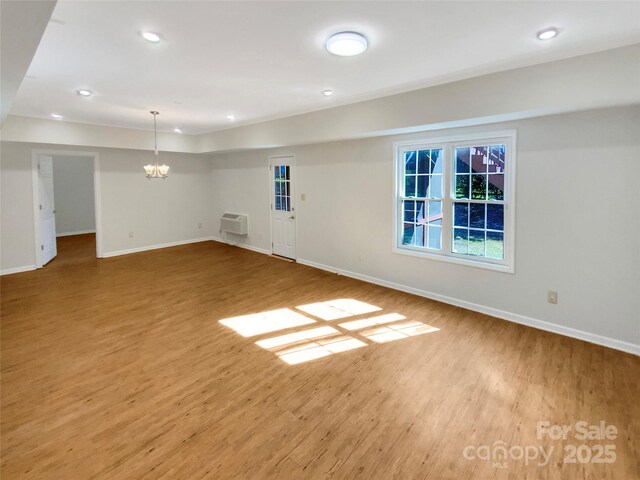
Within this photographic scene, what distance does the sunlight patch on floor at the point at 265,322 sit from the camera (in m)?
3.75

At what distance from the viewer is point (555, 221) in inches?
140

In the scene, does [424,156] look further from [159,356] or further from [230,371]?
[159,356]

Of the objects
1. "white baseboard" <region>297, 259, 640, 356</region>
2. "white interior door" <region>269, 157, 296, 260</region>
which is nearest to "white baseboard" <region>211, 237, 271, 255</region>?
"white interior door" <region>269, 157, 296, 260</region>

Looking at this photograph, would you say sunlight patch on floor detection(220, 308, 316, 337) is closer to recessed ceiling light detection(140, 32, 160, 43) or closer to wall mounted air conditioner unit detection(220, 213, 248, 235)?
recessed ceiling light detection(140, 32, 160, 43)

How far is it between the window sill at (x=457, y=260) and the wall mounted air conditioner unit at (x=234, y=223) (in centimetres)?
410

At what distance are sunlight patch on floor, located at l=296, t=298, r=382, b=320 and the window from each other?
1.10 metres

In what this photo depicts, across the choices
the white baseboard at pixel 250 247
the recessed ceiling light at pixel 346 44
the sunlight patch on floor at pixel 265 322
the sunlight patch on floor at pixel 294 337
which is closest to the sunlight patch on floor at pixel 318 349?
the sunlight patch on floor at pixel 294 337

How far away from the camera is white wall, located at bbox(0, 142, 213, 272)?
591 cm

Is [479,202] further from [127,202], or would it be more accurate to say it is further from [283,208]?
[127,202]

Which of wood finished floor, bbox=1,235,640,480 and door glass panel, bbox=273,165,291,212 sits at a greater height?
door glass panel, bbox=273,165,291,212

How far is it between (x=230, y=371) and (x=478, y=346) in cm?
240

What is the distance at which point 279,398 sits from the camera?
258 cm

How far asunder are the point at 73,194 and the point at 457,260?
1056 centimetres

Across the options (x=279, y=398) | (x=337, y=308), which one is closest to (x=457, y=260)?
(x=337, y=308)
